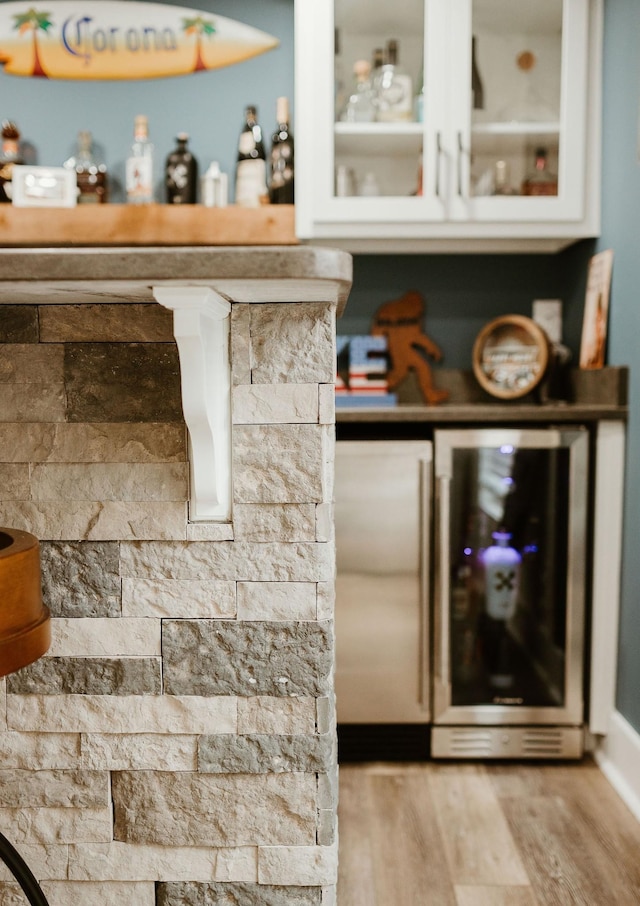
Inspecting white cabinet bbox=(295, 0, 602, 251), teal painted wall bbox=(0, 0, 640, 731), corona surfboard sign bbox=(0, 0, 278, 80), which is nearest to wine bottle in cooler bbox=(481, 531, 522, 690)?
teal painted wall bbox=(0, 0, 640, 731)

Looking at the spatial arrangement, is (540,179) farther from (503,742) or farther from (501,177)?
(503,742)

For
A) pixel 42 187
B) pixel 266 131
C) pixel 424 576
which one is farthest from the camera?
pixel 266 131

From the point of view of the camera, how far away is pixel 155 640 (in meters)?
0.96

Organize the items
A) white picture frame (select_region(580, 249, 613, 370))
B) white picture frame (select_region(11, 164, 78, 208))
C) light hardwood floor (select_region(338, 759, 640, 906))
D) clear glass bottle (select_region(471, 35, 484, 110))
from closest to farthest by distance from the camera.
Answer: light hardwood floor (select_region(338, 759, 640, 906)) → white picture frame (select_region(580, 249, 613, 370)) → clear glass bottle (select_region(471, 35, 484, 110)) → white picture frame (select_region(11, 164, 78, 208))

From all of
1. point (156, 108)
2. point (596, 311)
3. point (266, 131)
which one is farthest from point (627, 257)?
point (156, 108)

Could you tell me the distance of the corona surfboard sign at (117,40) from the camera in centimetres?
253

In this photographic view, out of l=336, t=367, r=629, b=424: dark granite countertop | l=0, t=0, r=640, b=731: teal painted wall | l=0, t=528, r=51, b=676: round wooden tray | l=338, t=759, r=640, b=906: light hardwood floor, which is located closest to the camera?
l=0, t=528, r=51, b=676: round wooden tray

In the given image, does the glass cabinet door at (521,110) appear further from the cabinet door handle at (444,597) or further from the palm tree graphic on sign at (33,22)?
the palm tree graphic on sign at (33,22)

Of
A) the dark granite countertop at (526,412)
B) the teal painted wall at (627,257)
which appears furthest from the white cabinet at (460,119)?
the dark granite countertop at (526,412)

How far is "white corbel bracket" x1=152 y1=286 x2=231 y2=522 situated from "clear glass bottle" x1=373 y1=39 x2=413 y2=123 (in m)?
1.72

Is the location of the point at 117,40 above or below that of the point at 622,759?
above

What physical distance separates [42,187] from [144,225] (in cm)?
35

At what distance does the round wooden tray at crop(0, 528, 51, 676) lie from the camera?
29.2 inches

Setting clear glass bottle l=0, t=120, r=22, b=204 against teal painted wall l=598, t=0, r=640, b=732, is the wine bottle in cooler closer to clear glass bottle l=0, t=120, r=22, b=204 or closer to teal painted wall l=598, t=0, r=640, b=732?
teal painted wall l=598, t=0, r=640, b=732
